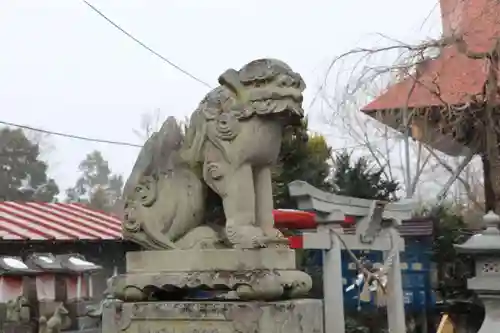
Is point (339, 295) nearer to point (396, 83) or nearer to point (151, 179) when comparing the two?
point (396, 83)

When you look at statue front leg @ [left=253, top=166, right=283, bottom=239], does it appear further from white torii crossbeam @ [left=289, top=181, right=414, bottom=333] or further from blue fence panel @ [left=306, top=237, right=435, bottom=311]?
blue fence panel @ [left=306, top=237, right=435, bottom=311]

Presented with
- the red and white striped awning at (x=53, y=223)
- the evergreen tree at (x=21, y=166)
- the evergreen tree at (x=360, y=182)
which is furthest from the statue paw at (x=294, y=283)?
the evergreen tree at (x=21, y=166)

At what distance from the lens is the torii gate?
8.09 meters

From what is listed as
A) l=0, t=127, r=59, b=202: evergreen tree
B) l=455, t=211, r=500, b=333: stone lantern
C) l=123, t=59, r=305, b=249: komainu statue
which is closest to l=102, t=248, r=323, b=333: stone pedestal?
l=123, t=59, r=305, b=249: komainu statue

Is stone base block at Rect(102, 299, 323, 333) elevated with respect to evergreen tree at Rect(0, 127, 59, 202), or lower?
lower

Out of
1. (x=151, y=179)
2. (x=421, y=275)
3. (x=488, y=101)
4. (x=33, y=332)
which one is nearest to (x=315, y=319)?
(x=151, y=179)

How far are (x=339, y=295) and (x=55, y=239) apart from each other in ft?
15.5

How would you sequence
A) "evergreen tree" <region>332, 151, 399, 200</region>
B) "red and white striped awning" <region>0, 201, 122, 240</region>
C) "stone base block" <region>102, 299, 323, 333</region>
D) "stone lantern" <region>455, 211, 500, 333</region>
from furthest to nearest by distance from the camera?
"evergreen tree" <region>332, 151, 399, 200</region> → "red and white striped awning" <region>0, 201, 122, 240</region> → "stone lantern" <region>455, 211, 500, 333</region> → "stone base block" <region>102, 299, 323, 333</region>

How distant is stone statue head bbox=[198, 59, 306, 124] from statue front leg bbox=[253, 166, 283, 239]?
37 centimetres

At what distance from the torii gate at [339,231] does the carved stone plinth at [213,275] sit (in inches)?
146

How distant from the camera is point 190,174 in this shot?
4344 mm

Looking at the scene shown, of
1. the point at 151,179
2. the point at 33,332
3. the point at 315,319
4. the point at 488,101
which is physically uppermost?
the point at 488,101

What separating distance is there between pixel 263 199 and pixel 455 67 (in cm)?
976

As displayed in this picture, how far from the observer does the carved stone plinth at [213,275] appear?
389 cm
